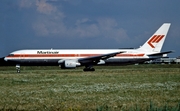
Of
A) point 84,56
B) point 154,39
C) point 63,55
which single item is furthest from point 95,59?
point 154,39

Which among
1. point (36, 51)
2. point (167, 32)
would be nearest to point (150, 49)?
point (167, 32)

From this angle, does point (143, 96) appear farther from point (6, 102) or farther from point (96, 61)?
point (96, 61)

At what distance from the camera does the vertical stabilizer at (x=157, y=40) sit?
186ft

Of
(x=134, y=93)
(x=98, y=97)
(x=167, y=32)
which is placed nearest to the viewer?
(x=98, y=97)

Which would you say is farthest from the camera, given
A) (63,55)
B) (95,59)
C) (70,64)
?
(63,55)

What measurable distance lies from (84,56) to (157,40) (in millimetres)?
11565

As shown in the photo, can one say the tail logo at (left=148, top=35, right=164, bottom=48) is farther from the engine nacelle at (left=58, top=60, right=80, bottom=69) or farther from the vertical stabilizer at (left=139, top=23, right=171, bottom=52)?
the engine nacelle at (left=58, top=60, right=80, bottom=69)

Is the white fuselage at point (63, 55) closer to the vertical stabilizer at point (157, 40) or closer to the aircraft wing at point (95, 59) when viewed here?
the aircraft wing at point (95, 59)

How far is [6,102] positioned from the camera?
54.3 ft

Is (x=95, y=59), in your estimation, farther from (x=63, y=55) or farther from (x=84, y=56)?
(x=63, y=55)

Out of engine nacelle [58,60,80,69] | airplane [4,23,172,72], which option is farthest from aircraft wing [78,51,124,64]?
engine nacelle [58,60,80,69]

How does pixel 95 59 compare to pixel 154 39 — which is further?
pixel 154 39

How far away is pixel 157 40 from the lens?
57312 millimetres

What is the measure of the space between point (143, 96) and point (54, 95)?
173 inches
